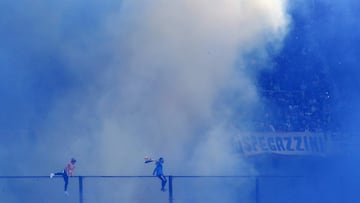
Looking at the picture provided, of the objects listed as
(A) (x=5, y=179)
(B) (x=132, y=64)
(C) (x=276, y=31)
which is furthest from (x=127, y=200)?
(C) (x=276, y=31)

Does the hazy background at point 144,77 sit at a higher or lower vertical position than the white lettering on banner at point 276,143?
higher

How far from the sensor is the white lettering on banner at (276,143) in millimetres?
18156

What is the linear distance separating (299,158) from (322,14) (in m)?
3.59

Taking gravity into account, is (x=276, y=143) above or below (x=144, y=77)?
below

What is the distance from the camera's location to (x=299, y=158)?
59.4ft

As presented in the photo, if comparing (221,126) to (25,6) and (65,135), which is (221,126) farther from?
(25,6)

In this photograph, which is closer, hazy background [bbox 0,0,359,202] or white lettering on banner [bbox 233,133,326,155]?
hazy background [bbox 0,0,359,202]

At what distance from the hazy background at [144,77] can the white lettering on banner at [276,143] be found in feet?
0.94

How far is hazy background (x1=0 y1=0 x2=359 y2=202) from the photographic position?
1797 cm

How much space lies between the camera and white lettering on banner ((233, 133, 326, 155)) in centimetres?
1816

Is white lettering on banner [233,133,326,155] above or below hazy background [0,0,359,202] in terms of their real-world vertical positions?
below

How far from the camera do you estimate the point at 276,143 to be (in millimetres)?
18203

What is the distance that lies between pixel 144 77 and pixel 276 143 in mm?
3591

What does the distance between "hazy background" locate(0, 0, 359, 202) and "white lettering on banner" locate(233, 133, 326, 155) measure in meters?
0.29
